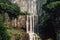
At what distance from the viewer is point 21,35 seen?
2758 cm

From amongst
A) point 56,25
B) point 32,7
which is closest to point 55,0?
point 56,25

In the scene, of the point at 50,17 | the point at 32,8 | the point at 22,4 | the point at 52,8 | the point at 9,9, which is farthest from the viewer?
the point at 32,8

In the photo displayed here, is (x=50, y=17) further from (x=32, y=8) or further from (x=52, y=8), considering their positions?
(x=32, y=8)

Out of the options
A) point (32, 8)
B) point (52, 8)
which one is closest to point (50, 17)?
point (52, 8)

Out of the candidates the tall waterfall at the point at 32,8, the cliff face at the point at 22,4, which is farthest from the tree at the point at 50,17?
the cliff face at the point at 22,4

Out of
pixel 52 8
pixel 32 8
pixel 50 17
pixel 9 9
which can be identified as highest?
pixel 52 8

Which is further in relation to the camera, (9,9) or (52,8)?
(9,9)

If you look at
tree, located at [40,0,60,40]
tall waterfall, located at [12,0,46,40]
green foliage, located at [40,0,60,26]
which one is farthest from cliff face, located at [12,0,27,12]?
green foliage, located at [40,0,60,26]

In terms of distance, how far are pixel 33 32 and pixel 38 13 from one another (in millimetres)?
3379

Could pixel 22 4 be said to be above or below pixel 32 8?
above

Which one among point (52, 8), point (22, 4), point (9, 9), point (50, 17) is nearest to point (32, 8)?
point (22, 4)

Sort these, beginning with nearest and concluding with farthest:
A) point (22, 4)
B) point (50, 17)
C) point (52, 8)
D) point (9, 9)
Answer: point (52, 8) < point (50, 17) < point (9, 9) < point (22, 4)

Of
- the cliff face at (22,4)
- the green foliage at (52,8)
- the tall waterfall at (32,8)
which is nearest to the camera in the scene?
the green foliage at (52,8)

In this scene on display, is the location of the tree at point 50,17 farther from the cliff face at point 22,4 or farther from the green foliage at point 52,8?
the cliff face at point 22,4
